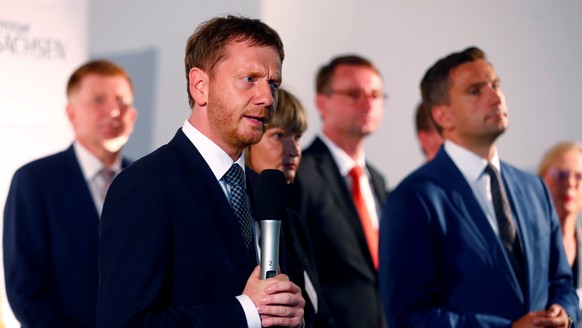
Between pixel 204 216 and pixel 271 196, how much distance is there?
16cm

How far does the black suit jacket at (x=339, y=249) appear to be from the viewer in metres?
4.16

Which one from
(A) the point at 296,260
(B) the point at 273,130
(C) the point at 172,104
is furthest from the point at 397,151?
(A) the point at 296,260

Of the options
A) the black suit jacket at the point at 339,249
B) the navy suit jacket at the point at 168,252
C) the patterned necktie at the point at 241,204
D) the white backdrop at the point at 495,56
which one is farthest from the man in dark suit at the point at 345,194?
the navy suit jacket at the point at 168,252

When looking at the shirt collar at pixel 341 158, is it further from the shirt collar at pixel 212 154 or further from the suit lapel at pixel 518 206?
the shirt collar at pixel 212 154

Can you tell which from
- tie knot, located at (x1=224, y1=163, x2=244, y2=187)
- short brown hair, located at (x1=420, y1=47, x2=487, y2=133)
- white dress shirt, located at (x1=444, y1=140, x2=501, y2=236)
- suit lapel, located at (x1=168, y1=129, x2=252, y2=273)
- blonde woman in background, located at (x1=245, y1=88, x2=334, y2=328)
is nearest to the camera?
suit lapel, located at (x1=168, y1=129, x2=252, y2=273)

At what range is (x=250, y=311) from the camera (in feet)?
6.47

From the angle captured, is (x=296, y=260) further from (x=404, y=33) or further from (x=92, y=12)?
(x=404, y=33)

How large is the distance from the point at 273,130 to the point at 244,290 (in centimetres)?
143

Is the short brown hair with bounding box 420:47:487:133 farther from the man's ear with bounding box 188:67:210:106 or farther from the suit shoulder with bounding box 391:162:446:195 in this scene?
the man's ear with bounding box 188:67:210:106

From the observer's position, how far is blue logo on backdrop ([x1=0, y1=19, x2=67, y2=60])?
3977mm

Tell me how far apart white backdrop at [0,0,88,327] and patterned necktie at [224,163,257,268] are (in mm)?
2092

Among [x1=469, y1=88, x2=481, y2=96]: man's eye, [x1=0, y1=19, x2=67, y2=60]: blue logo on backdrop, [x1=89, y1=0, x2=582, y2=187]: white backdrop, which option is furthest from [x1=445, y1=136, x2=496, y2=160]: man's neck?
[x1=89, y1=0, x2=582, y2=187]: white backdrop

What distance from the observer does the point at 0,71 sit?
3.95m

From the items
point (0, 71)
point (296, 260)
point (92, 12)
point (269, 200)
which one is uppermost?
point (92, 12)
